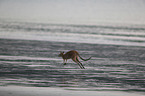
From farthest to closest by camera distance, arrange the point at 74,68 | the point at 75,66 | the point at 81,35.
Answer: the point at 81,35 < the point at 75,66 < the point at 74,68

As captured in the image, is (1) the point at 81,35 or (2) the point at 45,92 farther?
(1) the point at 81,35

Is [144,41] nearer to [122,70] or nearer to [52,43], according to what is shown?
[52,43]

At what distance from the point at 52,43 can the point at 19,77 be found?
8.90 meters

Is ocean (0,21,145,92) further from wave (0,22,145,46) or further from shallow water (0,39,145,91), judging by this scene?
wave (0,22,145,46)

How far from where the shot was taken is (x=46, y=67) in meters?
12.0

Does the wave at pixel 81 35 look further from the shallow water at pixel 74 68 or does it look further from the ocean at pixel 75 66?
the shallow water at pixel 74 68

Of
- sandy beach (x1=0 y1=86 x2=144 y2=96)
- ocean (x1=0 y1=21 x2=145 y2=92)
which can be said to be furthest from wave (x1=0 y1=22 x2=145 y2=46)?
sandy beach (x1=0 y1=86 x2=144 y2=96)

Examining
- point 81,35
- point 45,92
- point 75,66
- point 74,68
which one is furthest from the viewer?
point 81,35

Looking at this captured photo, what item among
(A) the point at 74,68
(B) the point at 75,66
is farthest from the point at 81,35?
(A) the point at 74,68

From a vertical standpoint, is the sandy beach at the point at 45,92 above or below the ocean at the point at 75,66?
above

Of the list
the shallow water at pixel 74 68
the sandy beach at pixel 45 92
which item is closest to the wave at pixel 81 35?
the shallow water at pixel 74 68

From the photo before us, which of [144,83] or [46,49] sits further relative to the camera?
[46,49]

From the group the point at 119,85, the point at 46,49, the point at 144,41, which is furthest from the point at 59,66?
the point at 144,41

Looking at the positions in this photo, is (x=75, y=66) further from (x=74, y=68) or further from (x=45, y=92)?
(x=45, y=92)
